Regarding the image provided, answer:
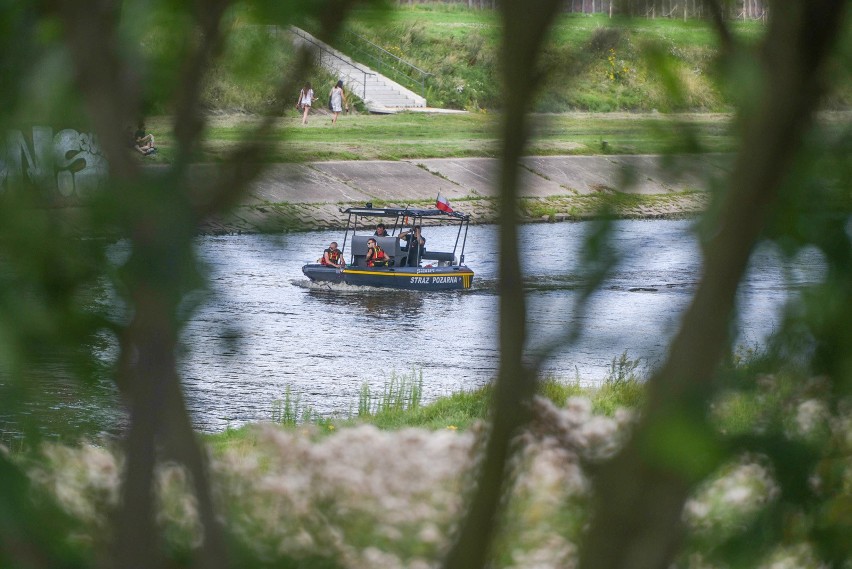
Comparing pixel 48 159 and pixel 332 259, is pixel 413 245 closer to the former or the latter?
pixel 332 259

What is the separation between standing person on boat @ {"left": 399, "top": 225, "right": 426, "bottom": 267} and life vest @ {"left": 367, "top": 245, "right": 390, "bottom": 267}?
42 centimetres

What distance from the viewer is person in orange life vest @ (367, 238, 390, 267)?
62.1 ft

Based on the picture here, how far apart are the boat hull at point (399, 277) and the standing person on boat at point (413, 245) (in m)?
0.53

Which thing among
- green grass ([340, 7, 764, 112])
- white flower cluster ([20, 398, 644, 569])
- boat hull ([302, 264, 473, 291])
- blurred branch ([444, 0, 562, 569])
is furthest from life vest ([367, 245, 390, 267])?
A: blurred branch ([444, 0, 562, 569])

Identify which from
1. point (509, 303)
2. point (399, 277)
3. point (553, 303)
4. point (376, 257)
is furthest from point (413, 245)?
point (509, 303)

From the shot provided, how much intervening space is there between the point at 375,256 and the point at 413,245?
78 centimetres

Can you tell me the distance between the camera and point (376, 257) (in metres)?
19.0

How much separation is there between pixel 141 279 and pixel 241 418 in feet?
27.1

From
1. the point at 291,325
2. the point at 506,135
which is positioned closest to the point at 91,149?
the point at 506,135

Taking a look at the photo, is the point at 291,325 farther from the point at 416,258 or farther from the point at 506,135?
the point at 506,135

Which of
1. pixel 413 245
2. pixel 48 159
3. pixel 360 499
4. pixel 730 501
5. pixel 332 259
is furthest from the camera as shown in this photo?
pixel 413 245

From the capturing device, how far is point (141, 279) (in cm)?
81

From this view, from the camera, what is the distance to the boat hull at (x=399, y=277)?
1841cm

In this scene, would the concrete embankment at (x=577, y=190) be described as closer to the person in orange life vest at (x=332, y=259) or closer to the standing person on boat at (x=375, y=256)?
the person in orange life vest at (x=332, y=259)
